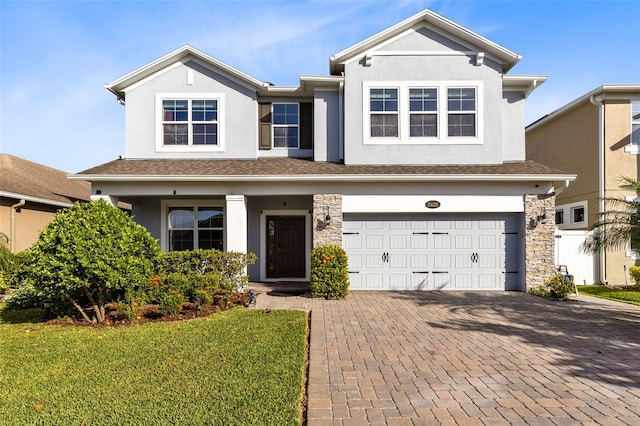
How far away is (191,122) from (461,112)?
28.5 feet

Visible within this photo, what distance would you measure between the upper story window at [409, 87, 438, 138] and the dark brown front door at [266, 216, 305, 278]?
480cm

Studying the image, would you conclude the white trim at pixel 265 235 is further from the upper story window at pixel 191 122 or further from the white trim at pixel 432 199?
the upper story window at pixel 191 122

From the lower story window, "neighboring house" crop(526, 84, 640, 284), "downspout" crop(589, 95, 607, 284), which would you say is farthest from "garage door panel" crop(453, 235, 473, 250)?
the lower story window

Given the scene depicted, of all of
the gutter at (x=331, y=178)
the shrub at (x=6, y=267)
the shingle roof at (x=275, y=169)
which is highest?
the shingle roof at (x=275, y=169)

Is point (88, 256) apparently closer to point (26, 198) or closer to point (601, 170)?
point (26, 198)

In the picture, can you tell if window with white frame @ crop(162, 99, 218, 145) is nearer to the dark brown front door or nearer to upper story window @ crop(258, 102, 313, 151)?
upper story window @ crop(258, 102, 313, 151)

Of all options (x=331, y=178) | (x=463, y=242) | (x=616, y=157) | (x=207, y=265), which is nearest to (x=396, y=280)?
(x=463, y=242)

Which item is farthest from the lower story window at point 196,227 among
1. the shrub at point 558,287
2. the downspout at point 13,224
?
the shrub at point 558,287

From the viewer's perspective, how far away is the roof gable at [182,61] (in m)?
11.7

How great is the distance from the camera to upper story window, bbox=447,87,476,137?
11.2m

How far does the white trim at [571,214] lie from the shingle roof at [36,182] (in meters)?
20.2

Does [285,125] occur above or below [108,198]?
above

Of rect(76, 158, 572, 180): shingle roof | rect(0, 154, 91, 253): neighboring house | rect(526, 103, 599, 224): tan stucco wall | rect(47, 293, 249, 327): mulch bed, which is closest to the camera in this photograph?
rect(47, 293, 249, 327): mulch bed

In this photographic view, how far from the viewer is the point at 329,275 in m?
9.73
